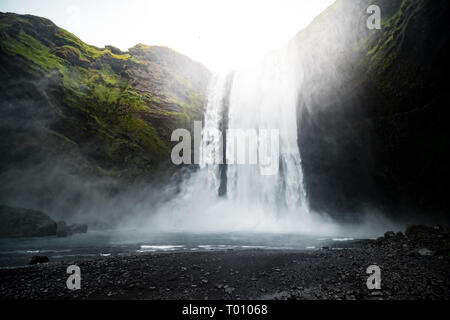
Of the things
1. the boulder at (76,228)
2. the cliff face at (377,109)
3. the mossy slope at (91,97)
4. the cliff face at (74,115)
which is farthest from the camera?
the mossy slope at (91,97)

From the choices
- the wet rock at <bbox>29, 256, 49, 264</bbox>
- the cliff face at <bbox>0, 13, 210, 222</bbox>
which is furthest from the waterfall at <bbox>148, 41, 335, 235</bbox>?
the wet rock at <bbox>29, 256, 49, 264</bbox>

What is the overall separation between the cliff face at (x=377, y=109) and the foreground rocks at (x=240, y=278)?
1707 centimetres

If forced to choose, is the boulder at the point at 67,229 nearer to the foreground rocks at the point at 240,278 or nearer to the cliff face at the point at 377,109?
the foreground rocks at the point at 240,278

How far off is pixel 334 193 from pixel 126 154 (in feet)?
96.9

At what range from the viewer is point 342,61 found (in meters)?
26.1

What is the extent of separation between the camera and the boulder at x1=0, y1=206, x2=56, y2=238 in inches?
771

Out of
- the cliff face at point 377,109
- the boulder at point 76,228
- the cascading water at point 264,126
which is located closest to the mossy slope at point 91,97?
the cascading water at point 264,126

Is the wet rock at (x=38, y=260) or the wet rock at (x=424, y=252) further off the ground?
the wet rock at (x=424, y=252)

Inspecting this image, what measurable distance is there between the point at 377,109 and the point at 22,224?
121 feet

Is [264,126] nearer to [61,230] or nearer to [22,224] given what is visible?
[61,230]

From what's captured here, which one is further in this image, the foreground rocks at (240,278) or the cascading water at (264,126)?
the cascading water at (264,126)

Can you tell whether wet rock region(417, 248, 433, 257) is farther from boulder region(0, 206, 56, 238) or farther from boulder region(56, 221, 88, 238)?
boulder region(0, 206, 56, 238)

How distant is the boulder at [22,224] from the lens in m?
19.6
